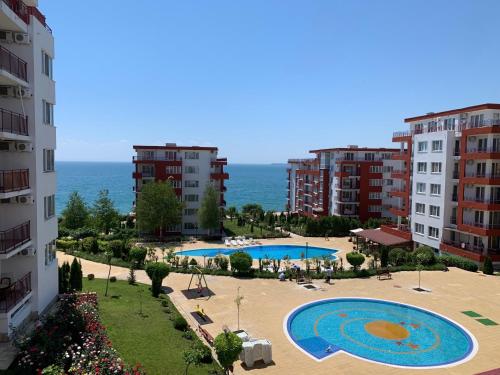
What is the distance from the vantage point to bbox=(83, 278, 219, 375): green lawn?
18000 millimetres

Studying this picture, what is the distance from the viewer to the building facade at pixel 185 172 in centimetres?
5809

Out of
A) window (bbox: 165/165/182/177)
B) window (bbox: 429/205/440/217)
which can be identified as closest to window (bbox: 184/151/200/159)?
window (bbox: 165/165/182/177)

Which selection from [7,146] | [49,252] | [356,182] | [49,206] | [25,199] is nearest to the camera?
[7,146]

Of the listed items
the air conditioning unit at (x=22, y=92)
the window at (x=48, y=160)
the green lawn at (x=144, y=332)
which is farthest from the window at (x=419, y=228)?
the air conditioning unit at (x=22, y=92)

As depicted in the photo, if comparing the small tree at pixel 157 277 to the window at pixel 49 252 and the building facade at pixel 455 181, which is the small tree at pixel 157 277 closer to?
the window at pixel 49 252

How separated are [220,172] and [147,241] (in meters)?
15.9

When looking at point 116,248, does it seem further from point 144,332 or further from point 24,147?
point 24,147

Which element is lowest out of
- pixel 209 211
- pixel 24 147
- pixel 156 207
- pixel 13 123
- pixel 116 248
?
pixel 116 248

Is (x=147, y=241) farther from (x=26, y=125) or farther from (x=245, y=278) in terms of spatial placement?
(x=26, y=125)

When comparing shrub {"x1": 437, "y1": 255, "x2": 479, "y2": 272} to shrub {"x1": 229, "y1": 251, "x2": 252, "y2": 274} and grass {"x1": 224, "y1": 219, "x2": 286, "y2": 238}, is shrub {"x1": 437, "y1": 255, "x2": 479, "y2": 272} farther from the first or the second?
grass {"x1": 224, "y1": 219, "x2": 286, "y2": 238}

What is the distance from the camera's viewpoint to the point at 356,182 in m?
64.8

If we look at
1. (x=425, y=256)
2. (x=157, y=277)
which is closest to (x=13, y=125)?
(x=157, y=277)

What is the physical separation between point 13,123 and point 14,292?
305 inches

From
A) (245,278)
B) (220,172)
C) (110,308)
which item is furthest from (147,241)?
(110,308)
